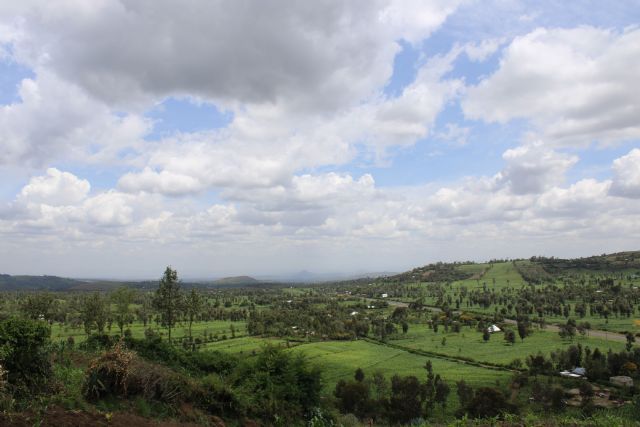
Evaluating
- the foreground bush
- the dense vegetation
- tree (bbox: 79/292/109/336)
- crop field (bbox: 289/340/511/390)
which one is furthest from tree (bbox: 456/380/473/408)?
tree (bbox: 79/292/109/336)

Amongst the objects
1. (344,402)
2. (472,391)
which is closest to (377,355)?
(472,391)

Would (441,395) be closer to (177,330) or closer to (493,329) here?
(493,329)

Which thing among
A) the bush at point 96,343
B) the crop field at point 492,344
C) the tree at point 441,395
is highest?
the bush at point 96,343

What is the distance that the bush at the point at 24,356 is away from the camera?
15.3m

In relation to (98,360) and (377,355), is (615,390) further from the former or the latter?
(98,360)

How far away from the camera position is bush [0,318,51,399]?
15.3 m

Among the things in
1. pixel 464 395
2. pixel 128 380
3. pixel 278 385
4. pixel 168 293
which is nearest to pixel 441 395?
pixel 464 395

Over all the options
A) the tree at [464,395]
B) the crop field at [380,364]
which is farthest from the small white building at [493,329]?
the tree at [464,395]

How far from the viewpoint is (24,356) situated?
16.1 metres

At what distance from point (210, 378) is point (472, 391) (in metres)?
49.7

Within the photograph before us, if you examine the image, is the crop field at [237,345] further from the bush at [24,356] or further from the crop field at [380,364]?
the bush at [24,356]

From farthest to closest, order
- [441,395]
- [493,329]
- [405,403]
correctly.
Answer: [493,329], [441,395], [405,403]

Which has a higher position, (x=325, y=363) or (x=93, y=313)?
(x=93, y=313)

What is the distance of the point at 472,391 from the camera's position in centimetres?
5994
